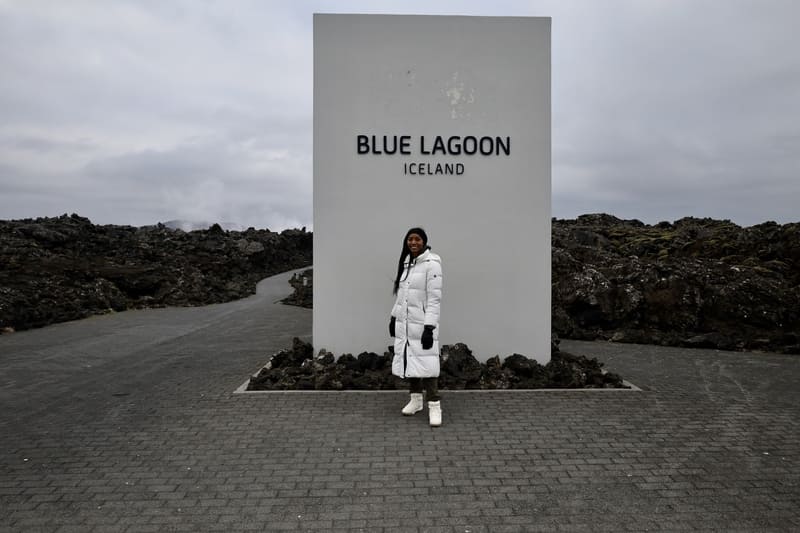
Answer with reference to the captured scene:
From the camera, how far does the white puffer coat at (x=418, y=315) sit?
5.62m

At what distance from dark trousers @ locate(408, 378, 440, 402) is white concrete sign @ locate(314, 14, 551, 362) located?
1.85 m

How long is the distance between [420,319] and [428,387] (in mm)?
764

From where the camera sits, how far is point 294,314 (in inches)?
622

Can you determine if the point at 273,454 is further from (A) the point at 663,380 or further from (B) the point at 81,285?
(B) the point at 81,285

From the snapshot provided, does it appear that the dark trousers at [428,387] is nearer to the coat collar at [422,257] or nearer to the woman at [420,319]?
the woman at [420,319]

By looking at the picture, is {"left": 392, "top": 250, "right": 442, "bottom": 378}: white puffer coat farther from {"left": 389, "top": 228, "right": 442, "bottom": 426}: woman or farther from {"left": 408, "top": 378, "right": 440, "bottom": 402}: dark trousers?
{"left": 408, "top": 378, "right": 440, "bottom": 402}: dark trousers

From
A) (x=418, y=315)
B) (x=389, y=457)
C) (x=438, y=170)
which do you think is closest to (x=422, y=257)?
(x=418, y=315)

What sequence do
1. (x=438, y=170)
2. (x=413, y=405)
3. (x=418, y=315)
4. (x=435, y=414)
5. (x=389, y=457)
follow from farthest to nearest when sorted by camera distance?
(x=438, y=170) < (x=413, y=405) < (x=418, y=315) < (x=435, y=414) < (x=389, y=457)

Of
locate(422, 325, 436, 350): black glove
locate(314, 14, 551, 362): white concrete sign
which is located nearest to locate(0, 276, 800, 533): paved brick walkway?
locate(422, 325, 436, 350): black glove

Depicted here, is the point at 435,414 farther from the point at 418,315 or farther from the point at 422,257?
the point at 422,257

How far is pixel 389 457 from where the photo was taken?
185 inches

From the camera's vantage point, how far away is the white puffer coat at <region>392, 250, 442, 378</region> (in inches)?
221

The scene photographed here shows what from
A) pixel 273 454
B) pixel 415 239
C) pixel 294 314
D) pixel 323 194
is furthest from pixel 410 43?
pixel 294 314

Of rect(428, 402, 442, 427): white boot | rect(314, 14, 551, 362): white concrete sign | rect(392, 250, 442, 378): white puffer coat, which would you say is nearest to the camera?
rect(428, 402, 442, 427): white boot
